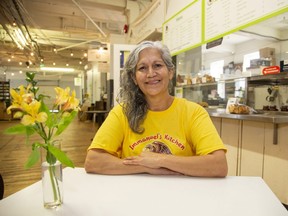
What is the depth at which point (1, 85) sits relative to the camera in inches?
512

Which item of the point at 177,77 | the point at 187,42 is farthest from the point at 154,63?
the point at 177,77

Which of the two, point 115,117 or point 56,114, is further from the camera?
point 115,117

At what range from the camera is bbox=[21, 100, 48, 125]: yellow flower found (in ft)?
2.16

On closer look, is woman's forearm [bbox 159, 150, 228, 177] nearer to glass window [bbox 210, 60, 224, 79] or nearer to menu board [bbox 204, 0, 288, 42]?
menu board [bbox 204, 0, 288, 42]

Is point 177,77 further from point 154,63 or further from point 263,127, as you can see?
point 154,63

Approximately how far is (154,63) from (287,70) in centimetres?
116

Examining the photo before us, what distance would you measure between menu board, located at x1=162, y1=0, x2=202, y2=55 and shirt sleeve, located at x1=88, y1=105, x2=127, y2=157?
170 centimetres

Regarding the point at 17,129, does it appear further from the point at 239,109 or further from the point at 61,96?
the point at 239,109

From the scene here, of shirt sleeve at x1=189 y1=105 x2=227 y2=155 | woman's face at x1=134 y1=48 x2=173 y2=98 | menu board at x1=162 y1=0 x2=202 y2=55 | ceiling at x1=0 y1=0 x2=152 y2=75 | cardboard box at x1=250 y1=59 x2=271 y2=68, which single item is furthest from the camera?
ceiling at x1=0 y1=0 x2=152 y2=75

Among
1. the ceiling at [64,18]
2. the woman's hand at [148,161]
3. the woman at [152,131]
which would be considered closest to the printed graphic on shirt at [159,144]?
the woman at [152,131]

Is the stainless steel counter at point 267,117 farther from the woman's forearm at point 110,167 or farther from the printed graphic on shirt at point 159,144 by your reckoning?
the woman's forearm at point 110,167

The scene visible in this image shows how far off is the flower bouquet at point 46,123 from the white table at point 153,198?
99 millimetres

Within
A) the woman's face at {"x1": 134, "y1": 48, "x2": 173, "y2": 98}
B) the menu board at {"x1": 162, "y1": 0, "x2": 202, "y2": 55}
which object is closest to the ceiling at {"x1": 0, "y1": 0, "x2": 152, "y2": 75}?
the menu board at {"x1": 162, "y1": 0, "x2": 202, "y2": 55}

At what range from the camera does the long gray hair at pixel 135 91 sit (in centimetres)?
143
